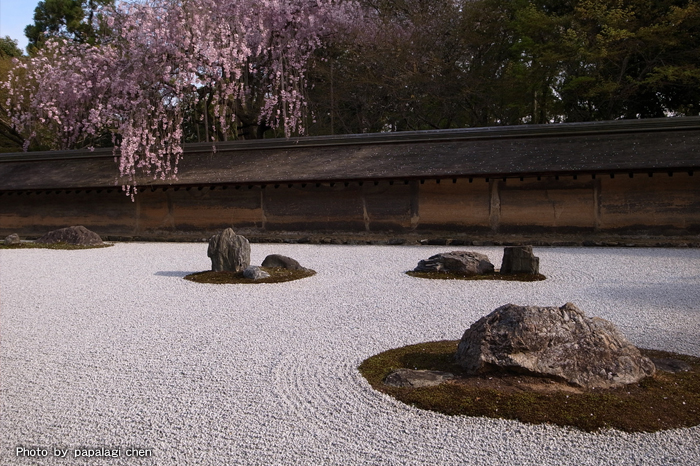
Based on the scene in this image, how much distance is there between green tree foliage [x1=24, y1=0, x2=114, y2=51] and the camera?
29172 millimetres

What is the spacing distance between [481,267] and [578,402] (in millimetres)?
5625

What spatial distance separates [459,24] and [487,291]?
15774mm

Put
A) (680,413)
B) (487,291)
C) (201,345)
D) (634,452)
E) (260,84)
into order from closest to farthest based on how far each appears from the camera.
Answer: (634,452)
(680,413)
(201,345)
(487,291)
(260,84)

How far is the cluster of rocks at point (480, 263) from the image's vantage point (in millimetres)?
9336

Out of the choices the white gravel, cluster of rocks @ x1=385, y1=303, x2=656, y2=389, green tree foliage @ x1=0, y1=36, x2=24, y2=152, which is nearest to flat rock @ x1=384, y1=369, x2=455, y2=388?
cluster of rocks @ x1=385, y1=303, x2=656, y2=389

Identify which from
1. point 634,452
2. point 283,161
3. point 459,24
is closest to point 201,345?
point 634,452

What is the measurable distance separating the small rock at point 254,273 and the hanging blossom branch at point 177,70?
7.67 metres

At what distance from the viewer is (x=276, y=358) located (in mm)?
5340

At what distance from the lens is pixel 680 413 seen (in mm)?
3877

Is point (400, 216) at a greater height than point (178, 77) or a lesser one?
lesser

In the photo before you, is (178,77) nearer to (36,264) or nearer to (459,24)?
(36,264)

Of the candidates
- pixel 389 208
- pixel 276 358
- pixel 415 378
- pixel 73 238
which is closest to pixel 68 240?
pixel 73 238

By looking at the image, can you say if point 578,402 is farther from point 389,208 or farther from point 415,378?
point 389,208

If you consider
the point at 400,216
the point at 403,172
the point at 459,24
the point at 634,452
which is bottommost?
the point at 634,452
